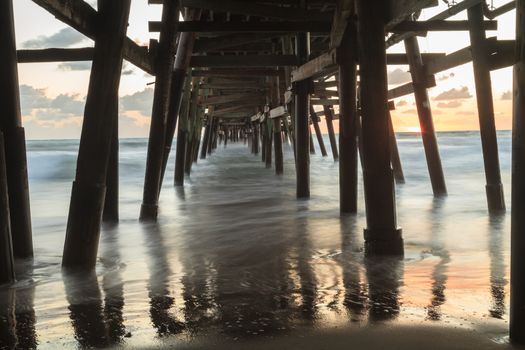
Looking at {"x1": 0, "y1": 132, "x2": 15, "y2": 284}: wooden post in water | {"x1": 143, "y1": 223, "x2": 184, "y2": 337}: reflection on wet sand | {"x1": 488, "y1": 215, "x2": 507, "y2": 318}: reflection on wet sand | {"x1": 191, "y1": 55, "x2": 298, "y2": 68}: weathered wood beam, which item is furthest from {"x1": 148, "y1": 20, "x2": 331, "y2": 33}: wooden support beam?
{"x1": 0, "y1": 132, "x2": 15, "y2": 284}: wooden post in water

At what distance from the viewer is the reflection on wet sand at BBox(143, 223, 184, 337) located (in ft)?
6.47

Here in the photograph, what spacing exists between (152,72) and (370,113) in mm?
2367

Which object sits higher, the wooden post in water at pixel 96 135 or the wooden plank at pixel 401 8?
the wooden plank at pixel 401 8

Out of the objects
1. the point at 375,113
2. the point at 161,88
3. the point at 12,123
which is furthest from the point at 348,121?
the point at 12,123

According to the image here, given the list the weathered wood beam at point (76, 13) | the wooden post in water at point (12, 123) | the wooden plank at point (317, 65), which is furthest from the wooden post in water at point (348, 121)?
the wooden post in water at point (12, 123)

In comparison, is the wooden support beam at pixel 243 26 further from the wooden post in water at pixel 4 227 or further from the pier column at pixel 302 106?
the wooden post in water at pixel 4 227

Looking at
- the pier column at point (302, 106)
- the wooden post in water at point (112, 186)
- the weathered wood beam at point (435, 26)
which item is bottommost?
the wooden post in water at point (112, 186)

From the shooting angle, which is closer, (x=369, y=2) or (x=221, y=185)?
(x=369, y=2)

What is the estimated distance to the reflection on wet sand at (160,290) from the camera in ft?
6.47

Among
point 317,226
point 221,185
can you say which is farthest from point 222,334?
point 221,185

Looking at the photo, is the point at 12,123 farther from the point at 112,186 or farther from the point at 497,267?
the point at 497,267

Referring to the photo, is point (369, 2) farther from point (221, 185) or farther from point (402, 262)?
point (221, 185)

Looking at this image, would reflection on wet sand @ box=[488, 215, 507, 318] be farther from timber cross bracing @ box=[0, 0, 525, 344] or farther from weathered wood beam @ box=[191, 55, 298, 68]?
weathered wood beam @ box=[191, 55, 298, 68]

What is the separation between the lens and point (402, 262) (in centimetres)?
298
